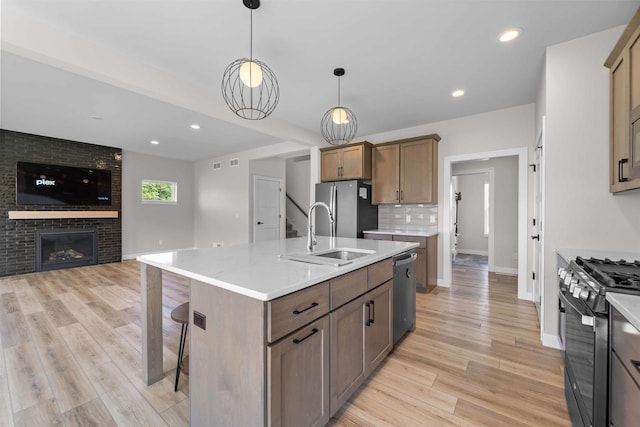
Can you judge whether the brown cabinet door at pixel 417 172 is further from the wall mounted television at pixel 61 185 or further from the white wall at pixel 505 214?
the wall mounted television at pixel 61 185

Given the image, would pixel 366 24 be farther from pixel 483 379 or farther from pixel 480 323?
pixel 480 323

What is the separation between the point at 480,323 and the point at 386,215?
7.72 ft

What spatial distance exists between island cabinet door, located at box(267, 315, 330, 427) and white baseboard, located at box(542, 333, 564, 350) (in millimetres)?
2166

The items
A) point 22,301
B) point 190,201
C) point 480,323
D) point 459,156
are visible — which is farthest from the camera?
point 190,201

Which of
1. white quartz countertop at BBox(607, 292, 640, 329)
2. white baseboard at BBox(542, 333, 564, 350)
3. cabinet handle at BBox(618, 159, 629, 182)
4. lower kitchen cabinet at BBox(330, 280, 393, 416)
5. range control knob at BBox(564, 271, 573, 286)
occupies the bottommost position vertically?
white baseboard at BBox(542, 333, 564, 350)

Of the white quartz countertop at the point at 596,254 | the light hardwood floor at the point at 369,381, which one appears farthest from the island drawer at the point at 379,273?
the white quartz countertop at the point at 596,254

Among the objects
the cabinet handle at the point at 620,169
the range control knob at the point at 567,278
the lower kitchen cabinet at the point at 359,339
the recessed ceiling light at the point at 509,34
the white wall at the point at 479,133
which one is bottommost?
the lower kitchen cabinet at the point at 359,339

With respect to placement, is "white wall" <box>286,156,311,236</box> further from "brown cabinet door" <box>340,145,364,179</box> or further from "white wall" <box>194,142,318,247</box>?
"brown cabinet door" <box>340,145,364,179</box>

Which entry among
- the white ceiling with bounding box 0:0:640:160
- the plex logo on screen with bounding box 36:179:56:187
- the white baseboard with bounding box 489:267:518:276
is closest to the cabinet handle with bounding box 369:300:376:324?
the white ceiling with bounding box 0:0:640:160

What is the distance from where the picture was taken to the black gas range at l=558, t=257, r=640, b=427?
1.08m

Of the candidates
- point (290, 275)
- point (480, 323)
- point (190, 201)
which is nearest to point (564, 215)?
point (480, 323)

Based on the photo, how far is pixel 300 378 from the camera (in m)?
1.23

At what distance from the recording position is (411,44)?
2328mm

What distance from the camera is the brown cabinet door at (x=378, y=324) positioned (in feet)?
5.88
